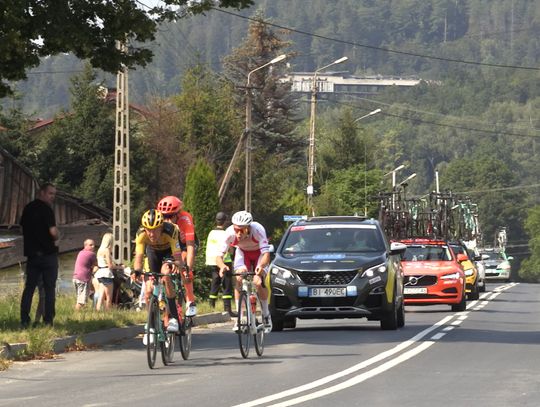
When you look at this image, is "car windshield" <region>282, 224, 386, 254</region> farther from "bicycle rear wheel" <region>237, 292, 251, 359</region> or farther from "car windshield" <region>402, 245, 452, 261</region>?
"car windshield" <region>402, 245, 452, 261</region>

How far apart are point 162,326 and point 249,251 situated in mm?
2312

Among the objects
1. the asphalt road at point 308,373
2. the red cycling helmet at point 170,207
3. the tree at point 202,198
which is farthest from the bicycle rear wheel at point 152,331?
the tree at point 202,198

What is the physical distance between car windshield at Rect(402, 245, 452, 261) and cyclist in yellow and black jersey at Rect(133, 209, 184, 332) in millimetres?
17483

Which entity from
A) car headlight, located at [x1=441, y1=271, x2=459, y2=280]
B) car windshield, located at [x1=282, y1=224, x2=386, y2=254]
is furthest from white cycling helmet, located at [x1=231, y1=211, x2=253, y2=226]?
car headlight, located at [x1=441, y1=271, x2=459, y2=280]

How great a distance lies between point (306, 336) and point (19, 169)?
1076 inches

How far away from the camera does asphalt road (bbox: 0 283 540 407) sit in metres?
12.3

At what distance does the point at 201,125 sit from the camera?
8850cm

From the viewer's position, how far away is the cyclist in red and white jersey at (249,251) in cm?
1680

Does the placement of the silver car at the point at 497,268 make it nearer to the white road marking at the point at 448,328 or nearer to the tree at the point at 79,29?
the white road marking at the point at 448,328

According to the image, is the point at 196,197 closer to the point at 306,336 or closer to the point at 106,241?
the point at 106,241

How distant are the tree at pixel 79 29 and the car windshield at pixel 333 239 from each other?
14.2ft

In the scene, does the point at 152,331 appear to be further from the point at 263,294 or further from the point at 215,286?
the point at 215,286

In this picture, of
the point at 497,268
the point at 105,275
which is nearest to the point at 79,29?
the point at 105,275

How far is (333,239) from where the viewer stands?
2316 centimetres
